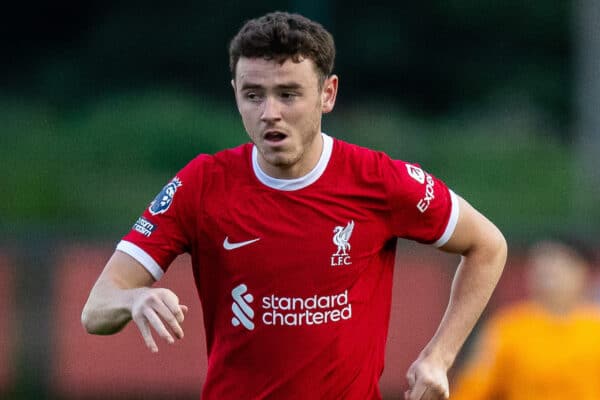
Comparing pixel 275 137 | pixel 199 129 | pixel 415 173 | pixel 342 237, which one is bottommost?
pixel 199 129

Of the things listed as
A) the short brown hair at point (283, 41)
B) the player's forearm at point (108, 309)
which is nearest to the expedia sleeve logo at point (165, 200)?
the player's forearm at point (108, 309)

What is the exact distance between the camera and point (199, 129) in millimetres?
14508

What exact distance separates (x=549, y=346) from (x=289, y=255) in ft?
8.73

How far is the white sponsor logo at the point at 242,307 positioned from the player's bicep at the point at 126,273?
312 millimetres

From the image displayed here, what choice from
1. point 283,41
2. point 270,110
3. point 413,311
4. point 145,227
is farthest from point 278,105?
point 413,311

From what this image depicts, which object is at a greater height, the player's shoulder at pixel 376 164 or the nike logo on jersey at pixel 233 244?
the player's shoulder at pixel 376 164

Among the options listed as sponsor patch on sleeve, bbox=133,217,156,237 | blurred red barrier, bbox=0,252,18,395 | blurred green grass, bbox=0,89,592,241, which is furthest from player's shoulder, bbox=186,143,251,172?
blurred green grass, bbox=0,89,592,241

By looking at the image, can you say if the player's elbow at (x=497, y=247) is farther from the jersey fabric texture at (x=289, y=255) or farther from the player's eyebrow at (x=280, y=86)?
the player's eyebrow at (x=280, y=86)

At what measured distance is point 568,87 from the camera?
17000 millimetres

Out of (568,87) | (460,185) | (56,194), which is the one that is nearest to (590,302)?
(460,185)

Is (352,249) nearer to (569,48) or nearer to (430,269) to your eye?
(430,269)

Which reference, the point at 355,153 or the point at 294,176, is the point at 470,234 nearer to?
the point at 355,153

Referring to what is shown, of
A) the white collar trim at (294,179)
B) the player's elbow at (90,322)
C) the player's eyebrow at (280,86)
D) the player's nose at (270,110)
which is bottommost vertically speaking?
the player's elbow at (90,322)

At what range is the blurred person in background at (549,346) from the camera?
684 cm
